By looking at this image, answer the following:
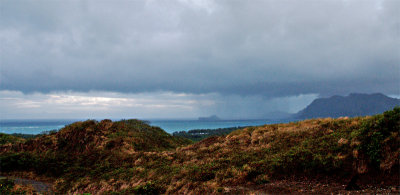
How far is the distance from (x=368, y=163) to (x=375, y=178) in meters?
0.91

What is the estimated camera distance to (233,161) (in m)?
16.6

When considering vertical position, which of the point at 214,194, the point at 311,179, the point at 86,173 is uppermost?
the point at 311,179

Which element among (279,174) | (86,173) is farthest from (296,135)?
(86,173)

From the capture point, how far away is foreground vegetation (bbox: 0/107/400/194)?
10.9 m

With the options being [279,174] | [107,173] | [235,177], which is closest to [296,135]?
[279,174]

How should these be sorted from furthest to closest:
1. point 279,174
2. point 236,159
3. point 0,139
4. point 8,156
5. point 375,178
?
point 0,139
point 8,156
point 236,159
point 279,174
point 375,178

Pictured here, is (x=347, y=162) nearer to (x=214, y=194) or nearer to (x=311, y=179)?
(x=311, y=179)

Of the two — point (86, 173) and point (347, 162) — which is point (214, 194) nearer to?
point (347, 162)

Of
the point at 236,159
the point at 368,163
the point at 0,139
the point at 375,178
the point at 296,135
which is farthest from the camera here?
the point at 0,139

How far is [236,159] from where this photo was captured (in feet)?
55.8

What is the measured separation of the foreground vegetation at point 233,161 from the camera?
1085 centimetres

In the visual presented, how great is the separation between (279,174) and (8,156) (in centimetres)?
3300

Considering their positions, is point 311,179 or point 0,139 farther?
point 0,139

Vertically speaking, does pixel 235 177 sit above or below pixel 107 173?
above
